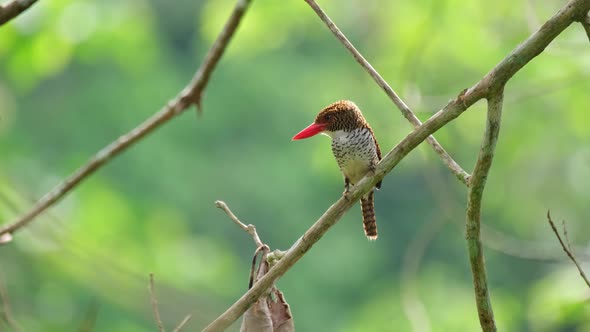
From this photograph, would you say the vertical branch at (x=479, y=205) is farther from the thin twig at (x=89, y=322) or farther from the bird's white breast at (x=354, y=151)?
the bird's white breast at (x=354, y=151)

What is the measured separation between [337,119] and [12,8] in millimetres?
1262

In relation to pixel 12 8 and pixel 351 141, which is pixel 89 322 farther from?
pixel 351 141

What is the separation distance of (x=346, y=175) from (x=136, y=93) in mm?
13506

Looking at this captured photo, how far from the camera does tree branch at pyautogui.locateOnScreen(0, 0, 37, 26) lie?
1.99 m

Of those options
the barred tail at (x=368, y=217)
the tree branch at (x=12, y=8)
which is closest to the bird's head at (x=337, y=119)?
the barred tail at (x=368, y=217)

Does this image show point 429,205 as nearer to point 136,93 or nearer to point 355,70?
point 136,93

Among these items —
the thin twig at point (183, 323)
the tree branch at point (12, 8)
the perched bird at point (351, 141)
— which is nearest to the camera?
the thin twig at point (183, 323)

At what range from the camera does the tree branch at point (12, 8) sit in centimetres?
199

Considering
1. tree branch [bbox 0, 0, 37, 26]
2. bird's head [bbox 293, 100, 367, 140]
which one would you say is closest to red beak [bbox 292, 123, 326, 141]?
bird's head [bbox 293, 100, 367, 140]

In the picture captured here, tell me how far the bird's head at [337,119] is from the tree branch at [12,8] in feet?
3.35

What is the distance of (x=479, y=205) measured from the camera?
192 cm

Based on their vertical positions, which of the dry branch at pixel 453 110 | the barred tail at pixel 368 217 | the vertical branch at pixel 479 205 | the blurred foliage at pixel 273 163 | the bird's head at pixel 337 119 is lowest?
the vertical branch at pixel 479 205

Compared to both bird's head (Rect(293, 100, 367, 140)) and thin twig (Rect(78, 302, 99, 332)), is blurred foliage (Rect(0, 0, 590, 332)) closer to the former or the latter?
thin twig (Rect(78, 302, 99, 332))

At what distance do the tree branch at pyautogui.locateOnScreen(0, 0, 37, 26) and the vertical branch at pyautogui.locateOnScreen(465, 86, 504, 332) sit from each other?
0.98 m
